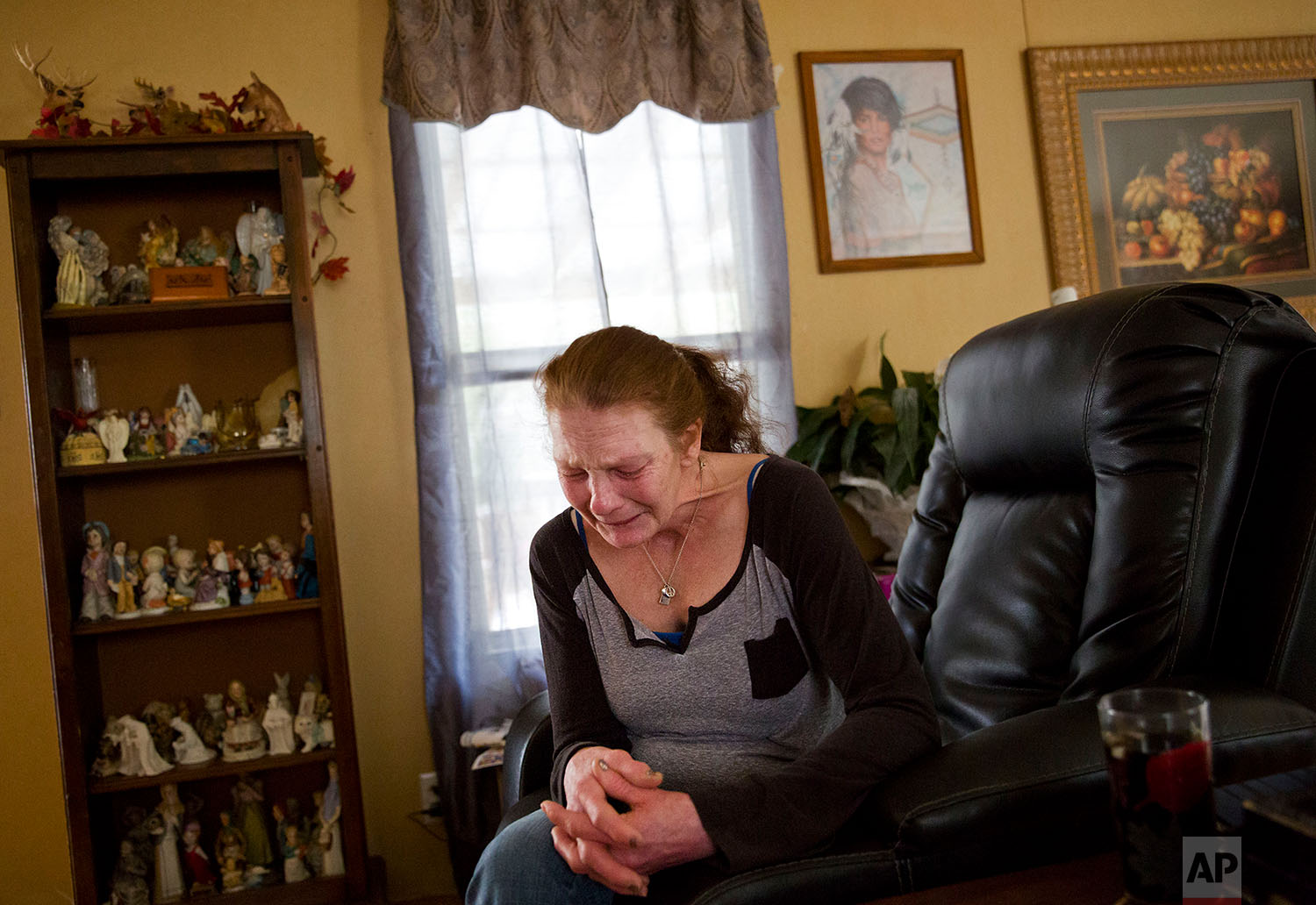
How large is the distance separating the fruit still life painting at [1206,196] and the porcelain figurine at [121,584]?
2.76 m

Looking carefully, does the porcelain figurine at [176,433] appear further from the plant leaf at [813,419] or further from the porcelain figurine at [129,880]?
the plant leaf at [813,419]

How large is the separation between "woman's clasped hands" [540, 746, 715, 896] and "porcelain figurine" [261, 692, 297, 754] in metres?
1.38

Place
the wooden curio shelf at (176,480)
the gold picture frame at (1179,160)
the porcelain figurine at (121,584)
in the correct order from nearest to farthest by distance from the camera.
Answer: the wooden curio shelf at (176,480), the porcelain figurine at (121,584), the gold picture frame at (1179,160)

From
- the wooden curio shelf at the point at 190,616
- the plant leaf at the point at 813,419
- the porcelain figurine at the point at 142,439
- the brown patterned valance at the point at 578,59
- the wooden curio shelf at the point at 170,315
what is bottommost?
the wooden curio shelf at the point at 190,616

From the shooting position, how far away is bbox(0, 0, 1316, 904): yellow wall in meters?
2.40

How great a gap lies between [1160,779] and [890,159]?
7.83ft

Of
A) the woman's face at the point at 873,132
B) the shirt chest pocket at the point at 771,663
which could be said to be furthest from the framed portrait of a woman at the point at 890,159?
the shirt chest pocket at the point at 771,663

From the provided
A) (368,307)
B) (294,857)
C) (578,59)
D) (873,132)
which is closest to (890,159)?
(873,132)

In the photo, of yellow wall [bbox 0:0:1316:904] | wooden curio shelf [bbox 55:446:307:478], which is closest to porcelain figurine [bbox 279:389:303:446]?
wooden curio shelf [bbox 55:446:307:478]

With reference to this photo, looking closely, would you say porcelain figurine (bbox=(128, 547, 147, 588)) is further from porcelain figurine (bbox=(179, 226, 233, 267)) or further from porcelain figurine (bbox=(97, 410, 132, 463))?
porcelain figurine (bbox=(179, 226, 233, 267))

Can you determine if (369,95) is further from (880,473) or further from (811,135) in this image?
(880,473)

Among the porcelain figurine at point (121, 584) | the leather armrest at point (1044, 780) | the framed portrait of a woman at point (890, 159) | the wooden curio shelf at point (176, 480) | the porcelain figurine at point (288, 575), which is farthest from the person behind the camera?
the framed portrait of a woman at point (890, 159)

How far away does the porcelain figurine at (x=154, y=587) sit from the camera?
7.29 ft

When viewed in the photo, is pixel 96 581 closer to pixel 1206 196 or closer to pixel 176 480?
pixel 176 480
